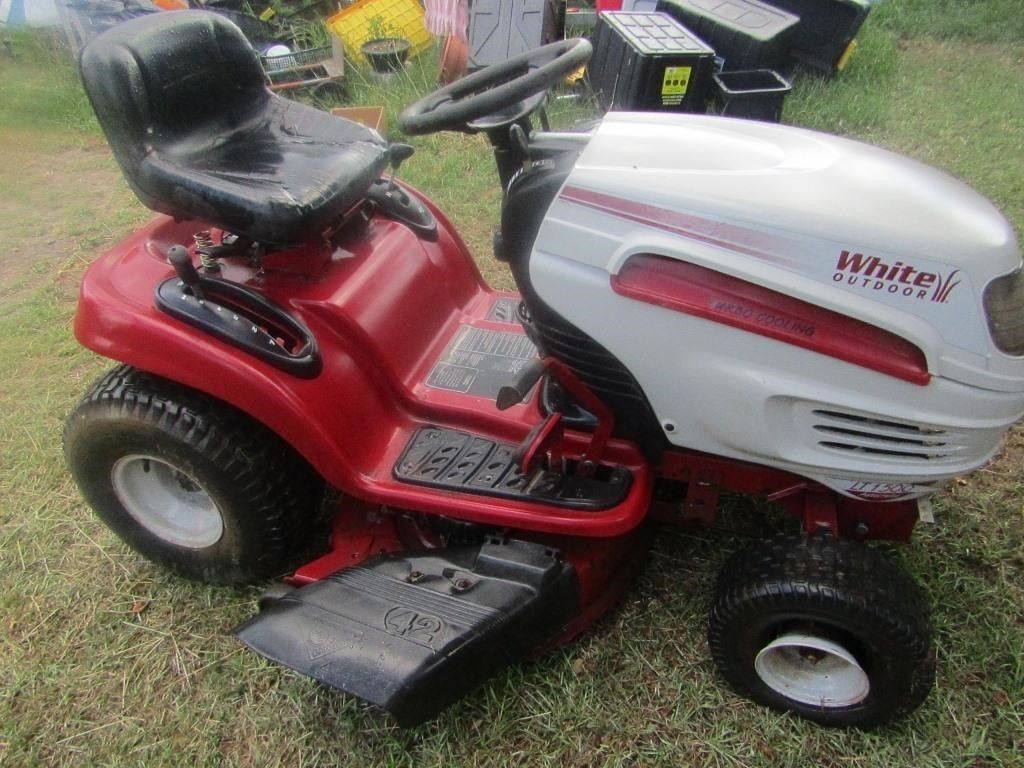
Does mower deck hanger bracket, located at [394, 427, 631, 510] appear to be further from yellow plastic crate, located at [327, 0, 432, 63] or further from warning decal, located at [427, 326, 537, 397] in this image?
yellow plastic crate, located at [327, 0, 432, 63]

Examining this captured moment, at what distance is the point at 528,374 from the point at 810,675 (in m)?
0.84

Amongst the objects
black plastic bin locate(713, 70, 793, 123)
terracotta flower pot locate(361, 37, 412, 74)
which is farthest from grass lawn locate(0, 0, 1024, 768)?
terracotta flower pot locate(361, 37, 412, 74)

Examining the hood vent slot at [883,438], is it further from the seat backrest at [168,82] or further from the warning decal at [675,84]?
the warning decal at [675,84]

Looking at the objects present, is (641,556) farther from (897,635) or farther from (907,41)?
(907,41)

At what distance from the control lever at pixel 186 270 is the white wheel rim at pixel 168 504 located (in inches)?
18.2

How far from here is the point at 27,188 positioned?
417 centimetres

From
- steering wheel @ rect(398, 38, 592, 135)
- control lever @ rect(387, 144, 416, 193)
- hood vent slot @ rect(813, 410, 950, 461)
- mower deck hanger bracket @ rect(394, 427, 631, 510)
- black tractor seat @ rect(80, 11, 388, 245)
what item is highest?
steering wheel @ rect(398, 38, 592, 135)

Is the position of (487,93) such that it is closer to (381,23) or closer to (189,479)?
(189,479)

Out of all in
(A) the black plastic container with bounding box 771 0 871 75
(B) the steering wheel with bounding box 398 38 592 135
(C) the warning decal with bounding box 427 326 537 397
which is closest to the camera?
(B) the steering wheel with bounding box 398 38 592 135

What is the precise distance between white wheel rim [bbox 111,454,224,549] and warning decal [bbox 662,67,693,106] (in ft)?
9.63

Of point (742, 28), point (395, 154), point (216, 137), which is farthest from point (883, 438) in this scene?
point (742, 28)

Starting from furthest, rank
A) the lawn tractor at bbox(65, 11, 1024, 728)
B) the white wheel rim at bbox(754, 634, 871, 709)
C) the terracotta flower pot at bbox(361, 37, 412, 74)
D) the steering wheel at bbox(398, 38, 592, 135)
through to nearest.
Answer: the terracotta flower pot at bbox(361, 37, 412, 74)
the white wheel rim at bbox(754, 634, 871, 709)
the steering wheel at bbox(398, 38, 592, 135)
the lawn tractor at bbox(65, 11, 1024, 728)

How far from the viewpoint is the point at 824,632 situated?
1.54 metres

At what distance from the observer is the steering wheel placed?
4.73ft
